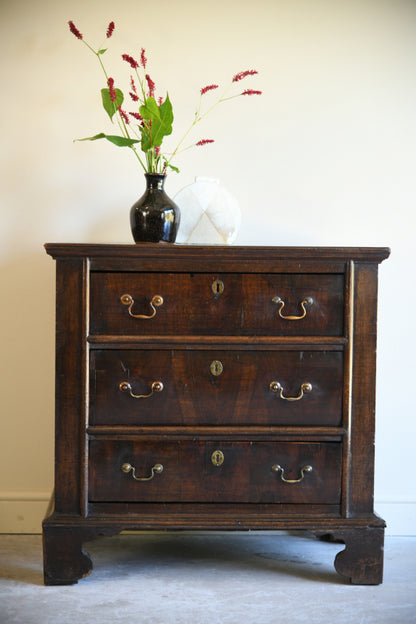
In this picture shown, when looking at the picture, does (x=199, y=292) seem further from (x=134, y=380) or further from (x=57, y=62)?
(x=57, y=62)

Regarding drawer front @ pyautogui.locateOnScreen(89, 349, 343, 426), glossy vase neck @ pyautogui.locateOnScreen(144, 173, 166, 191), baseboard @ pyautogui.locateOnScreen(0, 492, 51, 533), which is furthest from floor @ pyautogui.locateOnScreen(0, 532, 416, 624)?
glossy vase neck @ pyautogui.locateOnScreen(144, 173, 166, 191)

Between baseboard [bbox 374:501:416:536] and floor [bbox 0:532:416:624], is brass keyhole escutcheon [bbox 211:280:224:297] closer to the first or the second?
floor [bbox 0:532:416:624]

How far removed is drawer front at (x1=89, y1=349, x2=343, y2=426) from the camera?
201 cm

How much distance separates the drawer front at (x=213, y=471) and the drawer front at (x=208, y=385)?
0.08 meters

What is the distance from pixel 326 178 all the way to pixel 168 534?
→ 1.41m

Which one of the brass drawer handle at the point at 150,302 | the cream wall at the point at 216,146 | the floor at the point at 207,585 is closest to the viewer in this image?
the floor at the point at 207,585

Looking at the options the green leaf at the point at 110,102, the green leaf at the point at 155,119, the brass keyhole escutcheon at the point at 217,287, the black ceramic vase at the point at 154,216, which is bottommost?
the brass keyhole escutcheon at the point at 217,287

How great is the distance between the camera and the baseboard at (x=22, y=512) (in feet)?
8.23

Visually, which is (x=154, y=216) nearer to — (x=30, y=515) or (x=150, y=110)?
(x=150, y=110)

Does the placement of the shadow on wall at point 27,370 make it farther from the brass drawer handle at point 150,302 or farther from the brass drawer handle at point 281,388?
the brass drawer handle at point 281,388

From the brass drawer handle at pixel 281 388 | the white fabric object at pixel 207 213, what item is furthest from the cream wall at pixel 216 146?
the brass drawer handle at pixel 281 388

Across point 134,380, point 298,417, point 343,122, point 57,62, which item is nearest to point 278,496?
point 298,417

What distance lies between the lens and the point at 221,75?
2508mm

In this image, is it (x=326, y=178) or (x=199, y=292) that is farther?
(x=326, y=178)
